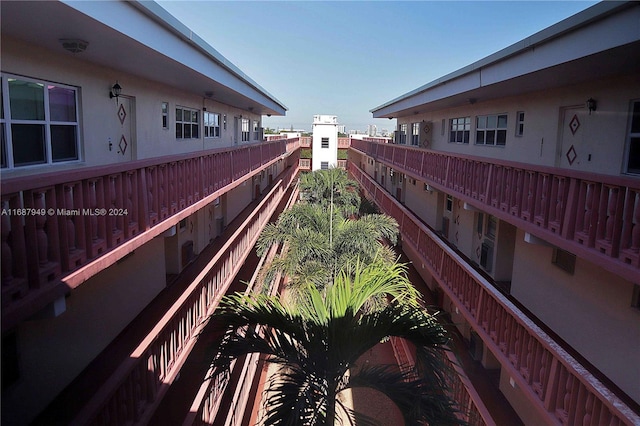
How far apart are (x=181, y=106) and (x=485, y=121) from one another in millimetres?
9811

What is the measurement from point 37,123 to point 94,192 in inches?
104

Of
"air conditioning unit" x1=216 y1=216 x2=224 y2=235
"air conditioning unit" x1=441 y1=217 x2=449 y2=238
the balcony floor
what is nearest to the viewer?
the balcony floor

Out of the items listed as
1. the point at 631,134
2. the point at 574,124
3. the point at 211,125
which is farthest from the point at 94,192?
the point at 211,125

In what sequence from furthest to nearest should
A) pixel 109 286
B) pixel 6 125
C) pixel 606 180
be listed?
pixel 109 286, pixel 6 125, pixel 606 180

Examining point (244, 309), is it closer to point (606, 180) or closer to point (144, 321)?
point (144, 321)

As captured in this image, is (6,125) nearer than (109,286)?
Yes

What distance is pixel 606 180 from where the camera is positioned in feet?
17.6

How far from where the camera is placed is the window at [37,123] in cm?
592

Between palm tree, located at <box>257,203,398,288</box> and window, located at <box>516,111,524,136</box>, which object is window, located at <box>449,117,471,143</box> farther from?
palm tree, located at <box>257,203,398,288</box>

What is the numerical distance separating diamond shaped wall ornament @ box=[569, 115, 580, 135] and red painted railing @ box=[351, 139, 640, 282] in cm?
186

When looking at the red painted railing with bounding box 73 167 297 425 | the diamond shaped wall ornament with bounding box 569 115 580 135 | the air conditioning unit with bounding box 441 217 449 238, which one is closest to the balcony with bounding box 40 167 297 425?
the red painted railing with bounding box 73 167 297 425

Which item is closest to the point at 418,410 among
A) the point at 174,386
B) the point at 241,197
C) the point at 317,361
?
the point at 317,361

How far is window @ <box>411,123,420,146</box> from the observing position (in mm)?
23269

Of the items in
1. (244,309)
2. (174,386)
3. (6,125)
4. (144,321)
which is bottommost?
(174,386)
